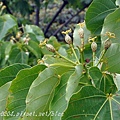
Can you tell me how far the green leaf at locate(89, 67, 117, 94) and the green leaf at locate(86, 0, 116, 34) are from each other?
279 millimetres

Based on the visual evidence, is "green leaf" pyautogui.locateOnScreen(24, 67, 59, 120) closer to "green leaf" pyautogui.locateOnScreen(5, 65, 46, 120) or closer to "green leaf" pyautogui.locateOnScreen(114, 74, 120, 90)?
"green leaf" pyautogui.locateOnScreen(5, 65, 46, 120)

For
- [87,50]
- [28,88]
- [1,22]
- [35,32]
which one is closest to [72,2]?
[35,32]

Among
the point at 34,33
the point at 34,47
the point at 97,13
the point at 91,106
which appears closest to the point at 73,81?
the point at 91,106

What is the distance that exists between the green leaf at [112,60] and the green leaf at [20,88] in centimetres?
15

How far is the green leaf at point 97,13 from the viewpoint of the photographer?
115 centimetres

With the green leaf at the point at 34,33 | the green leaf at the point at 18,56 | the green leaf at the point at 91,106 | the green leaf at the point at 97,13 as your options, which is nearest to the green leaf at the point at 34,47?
the green leaf at the point at 18,56

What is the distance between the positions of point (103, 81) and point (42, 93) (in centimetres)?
15

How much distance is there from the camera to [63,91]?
2.93 ft

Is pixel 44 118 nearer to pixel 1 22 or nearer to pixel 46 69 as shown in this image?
pixel 46 69

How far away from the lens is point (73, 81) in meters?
0.83

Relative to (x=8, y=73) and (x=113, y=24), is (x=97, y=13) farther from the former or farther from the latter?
(x=8, y=73)

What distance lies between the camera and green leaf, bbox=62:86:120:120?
0.80 m

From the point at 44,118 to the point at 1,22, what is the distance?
1.29m

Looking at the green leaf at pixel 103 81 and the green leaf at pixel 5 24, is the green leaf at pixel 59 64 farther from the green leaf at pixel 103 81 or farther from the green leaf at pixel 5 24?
the green leaf at pixel 5 24
